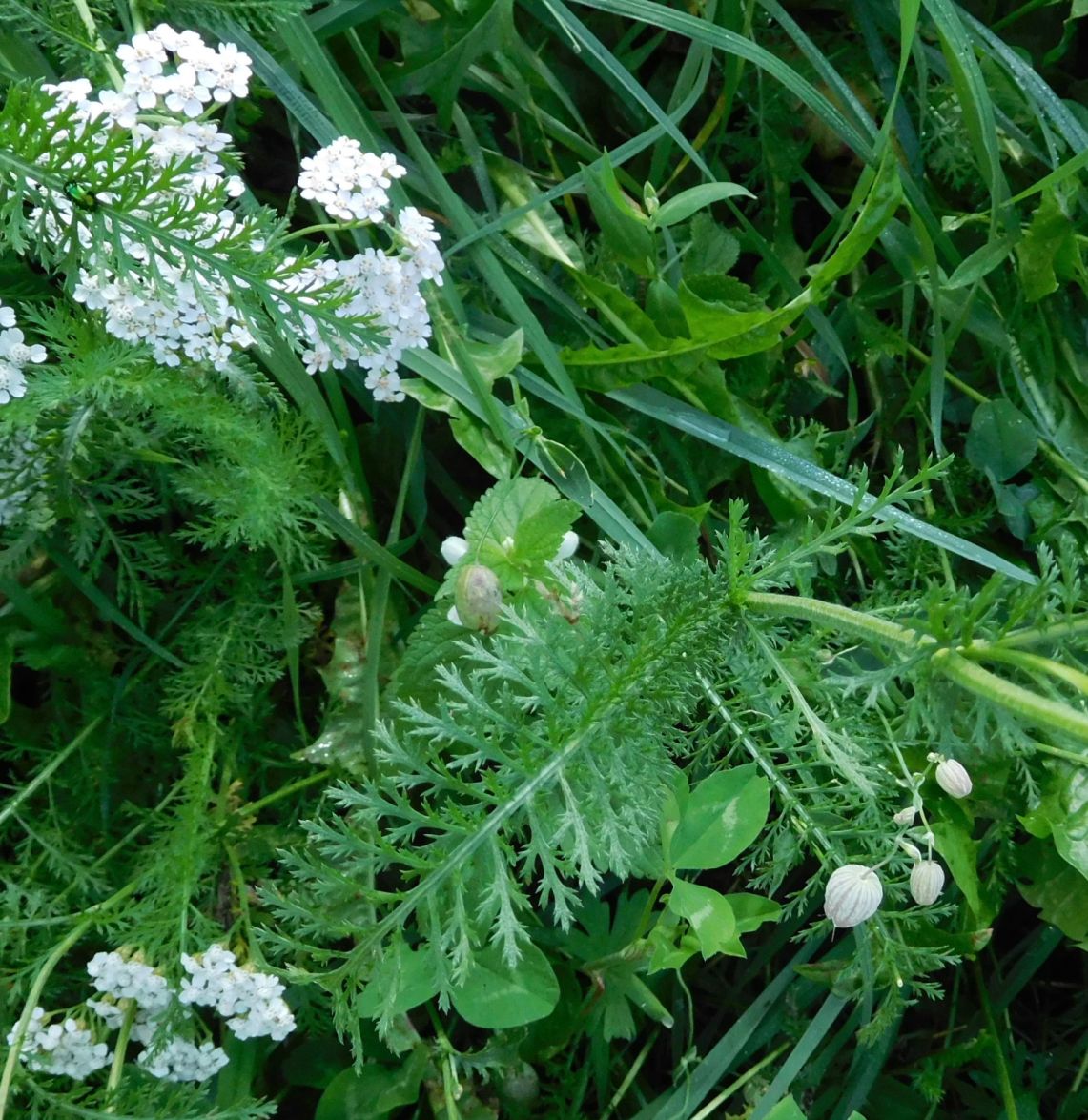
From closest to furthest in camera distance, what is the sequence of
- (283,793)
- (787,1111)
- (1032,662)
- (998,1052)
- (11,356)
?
1. (1032,662)
2. (11,356)
3. (787,1111)
4. (283,793)
5. (998,1052)

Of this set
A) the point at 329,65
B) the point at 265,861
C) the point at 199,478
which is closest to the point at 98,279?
the point at 199,478

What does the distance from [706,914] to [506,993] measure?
22 centimetres

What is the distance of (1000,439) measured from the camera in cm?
116

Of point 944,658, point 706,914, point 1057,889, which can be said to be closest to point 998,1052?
point 1057,889

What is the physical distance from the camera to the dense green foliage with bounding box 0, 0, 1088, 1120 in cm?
82

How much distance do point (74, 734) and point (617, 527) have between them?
24.0 inches

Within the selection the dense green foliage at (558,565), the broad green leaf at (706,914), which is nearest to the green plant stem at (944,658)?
the dense green foliage at (558,565)

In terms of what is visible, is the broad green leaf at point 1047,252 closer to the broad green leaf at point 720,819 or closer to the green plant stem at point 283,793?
the broad green leaf at point 720,819

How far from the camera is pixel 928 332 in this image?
1.24 meters

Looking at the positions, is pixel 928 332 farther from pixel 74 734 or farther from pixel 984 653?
pixel 74 734

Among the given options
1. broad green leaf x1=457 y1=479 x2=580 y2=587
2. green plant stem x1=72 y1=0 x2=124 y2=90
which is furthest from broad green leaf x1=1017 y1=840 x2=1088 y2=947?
green plant stem x1=72 y1=0 x2=124 y2=90

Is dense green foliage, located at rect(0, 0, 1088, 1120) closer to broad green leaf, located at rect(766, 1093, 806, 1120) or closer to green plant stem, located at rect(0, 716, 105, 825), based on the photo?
green plant stem, located at rect(0, 716, 105, 825)

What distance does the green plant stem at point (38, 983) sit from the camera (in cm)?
92

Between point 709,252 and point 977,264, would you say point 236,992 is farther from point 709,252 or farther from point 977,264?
point 977,264
